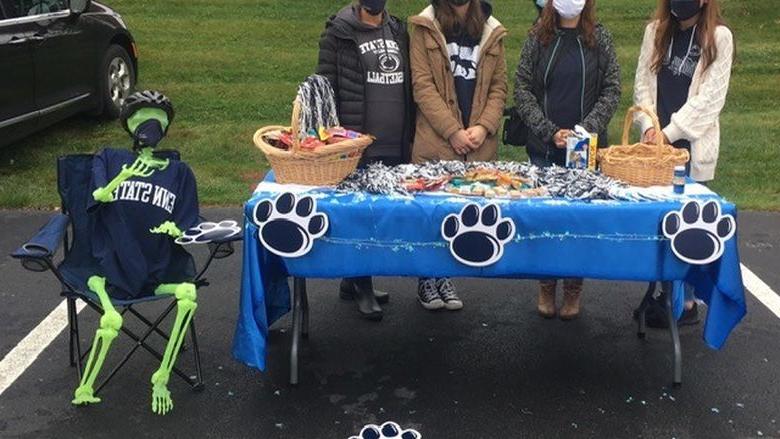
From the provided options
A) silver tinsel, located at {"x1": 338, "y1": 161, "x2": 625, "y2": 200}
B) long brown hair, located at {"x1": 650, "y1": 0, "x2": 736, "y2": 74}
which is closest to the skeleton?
silver tinsel, located at {"x1": 338, "y1": 161, "x2": 625, "y2": 200}

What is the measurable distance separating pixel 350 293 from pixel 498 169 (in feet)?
4.60

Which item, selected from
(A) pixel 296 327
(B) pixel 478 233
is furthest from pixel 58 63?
(B) pixel 478 233

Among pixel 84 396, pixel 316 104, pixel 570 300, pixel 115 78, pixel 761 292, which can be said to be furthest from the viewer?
pixel 115 78

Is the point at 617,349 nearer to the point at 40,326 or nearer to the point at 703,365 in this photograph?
the point at 703,365

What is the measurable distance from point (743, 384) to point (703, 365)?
0.78 feet

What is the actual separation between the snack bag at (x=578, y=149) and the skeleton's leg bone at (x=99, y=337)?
7.29 feet

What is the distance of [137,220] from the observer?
4016 millimetres

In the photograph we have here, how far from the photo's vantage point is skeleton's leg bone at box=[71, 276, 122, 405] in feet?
12.3

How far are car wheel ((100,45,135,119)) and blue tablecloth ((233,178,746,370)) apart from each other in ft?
19.2

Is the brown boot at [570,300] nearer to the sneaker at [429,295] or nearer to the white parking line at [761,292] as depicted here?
the sneaker at [429,295]

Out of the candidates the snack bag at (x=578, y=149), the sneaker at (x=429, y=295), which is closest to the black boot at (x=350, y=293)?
the sneaker at (x=429, y=295)

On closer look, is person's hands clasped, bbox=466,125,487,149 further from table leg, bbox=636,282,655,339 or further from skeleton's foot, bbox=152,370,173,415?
skeleton's foot, bbox=152,370,173,415

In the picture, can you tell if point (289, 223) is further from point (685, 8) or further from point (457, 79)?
point (685, 8)

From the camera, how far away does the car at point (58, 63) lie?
7331 mm
